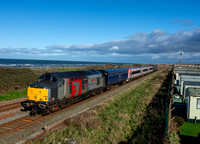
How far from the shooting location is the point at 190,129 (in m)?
14.7

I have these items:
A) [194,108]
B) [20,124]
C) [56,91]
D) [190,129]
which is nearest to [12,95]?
[56,91]

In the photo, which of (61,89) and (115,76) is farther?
(115,76)

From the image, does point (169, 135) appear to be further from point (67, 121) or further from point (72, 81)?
point (72, 81)

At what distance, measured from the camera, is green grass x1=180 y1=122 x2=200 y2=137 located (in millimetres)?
13777

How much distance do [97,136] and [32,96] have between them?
7134mm

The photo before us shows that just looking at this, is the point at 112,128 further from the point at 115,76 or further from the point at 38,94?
the point at 115,76

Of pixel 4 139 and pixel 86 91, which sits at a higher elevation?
pixel 86 91

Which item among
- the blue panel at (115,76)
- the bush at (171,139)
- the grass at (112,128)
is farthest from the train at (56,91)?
the bush at (171,139)

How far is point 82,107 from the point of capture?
18.6 meters

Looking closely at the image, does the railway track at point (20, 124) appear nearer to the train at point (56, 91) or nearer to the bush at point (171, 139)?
the train at point (56, 91)

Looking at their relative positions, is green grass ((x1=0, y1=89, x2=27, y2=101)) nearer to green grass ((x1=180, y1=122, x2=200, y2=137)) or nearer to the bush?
the bush

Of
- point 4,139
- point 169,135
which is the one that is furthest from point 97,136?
point 4,139

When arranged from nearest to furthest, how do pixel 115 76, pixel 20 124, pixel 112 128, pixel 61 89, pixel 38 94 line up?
pixel 112 128, pixel 20 124, pixel 38 94, pixel 61 89, pixel 115 76

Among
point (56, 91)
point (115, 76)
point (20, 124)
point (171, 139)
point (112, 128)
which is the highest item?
point (115, 76)
